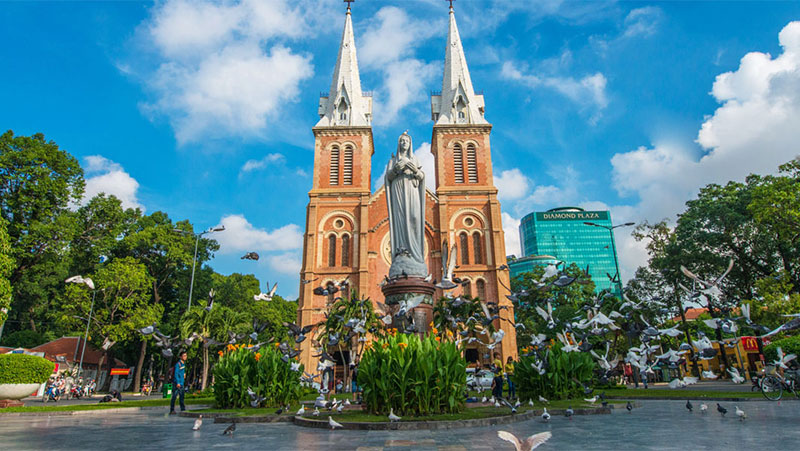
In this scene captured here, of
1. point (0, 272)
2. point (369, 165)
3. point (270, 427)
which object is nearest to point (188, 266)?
point (369, 165)

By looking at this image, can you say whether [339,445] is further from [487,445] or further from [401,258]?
[401,258]

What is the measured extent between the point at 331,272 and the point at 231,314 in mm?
10380

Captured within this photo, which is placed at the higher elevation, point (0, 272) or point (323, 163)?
point (323, 163)

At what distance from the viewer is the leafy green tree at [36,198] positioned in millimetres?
20109

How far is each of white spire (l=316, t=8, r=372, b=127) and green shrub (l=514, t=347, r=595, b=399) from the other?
105 ft

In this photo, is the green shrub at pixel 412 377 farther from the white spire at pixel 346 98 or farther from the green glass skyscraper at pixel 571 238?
the green glass skyscraper at pixel 571 238

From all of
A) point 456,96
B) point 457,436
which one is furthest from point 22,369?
point 456,96

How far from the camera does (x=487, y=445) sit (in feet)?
15.8

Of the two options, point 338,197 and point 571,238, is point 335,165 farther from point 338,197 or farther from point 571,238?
point 571,238

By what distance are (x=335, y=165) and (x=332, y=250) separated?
754 cm

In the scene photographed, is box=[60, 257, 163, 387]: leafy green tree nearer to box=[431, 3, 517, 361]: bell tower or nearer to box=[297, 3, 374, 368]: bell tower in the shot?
box=[297, 3, 374, 368]: bell tower

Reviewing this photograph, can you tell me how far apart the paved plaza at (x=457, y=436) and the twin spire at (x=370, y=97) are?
34.2m

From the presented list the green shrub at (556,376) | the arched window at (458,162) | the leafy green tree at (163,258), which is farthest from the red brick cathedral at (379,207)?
the green shrub at (556,376)

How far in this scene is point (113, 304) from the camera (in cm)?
2686
